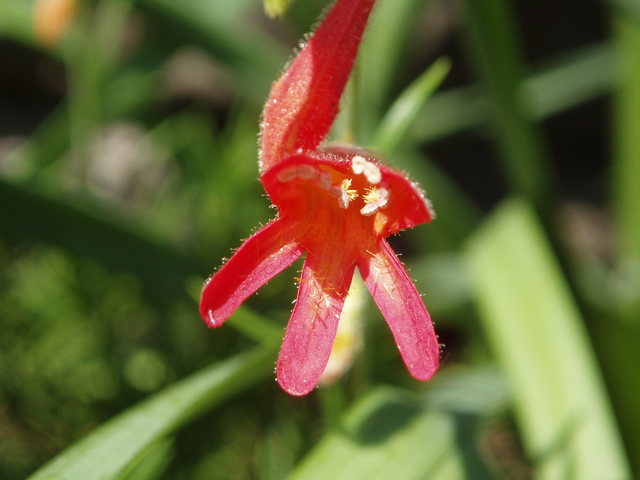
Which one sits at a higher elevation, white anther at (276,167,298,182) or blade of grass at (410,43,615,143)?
white anther at (276,167,298,182)

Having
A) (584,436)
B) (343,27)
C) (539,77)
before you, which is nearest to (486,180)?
(539,77)

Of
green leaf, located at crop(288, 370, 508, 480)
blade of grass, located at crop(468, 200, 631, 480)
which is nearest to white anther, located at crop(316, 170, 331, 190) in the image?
green leaf, located at crop(288, 370, 508, 480)

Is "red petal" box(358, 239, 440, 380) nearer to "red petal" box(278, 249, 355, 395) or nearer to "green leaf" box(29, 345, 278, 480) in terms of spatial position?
"red petal" box(278, 249, 355, 395)

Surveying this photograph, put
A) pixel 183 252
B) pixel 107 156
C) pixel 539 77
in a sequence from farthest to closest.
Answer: pixel 107 156
pixel 539 77
pixel 183 252

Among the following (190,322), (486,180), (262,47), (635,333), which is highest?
(262,47)

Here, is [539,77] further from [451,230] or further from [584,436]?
[584,436]

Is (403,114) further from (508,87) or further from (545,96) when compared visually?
(545,96)

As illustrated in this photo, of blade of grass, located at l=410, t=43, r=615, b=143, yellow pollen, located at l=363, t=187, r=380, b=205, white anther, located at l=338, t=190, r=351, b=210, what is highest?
white anther, located at l=338, t=190, r=351, b=210

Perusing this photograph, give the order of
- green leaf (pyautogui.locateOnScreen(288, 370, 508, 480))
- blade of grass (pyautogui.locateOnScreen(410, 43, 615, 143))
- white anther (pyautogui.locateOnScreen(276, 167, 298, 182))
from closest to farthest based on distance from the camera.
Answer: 1. white anther (pyautogui.locateOnScreen(276, 167, 298, 182))
2. green leaf (pyautogui.locateOnScreen(288, 370, 508, 480))
3. blade of grass (pyautogui.locateOnScreen(410, 43, 615, 143))
